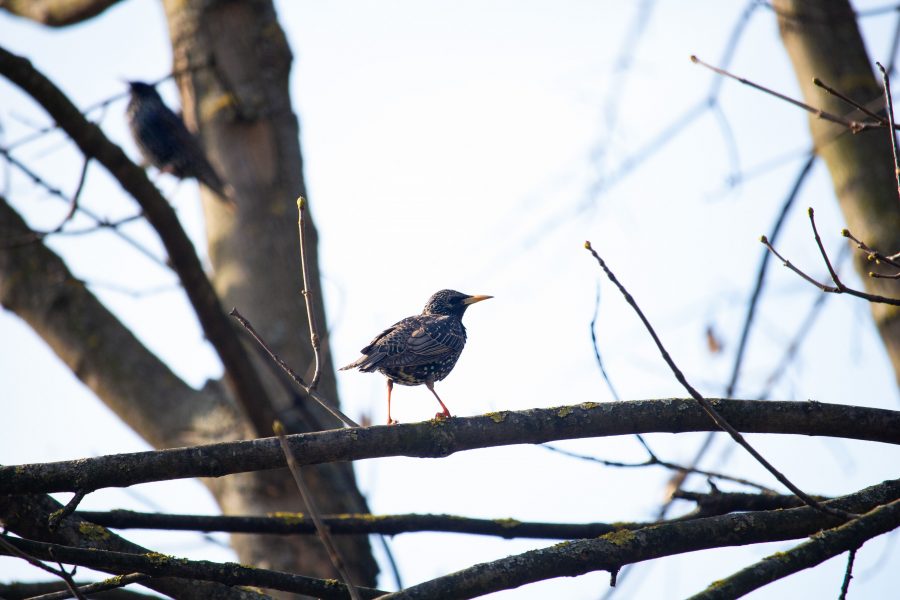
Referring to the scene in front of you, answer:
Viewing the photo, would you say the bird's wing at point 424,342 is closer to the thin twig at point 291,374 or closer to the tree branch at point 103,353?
the tree branch at point 103,353

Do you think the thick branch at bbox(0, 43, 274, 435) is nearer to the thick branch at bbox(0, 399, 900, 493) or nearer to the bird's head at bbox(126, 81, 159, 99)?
the thick branch at bbox(0, 399, 900, 493)

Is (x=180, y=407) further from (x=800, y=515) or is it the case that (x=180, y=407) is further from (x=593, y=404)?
(x=800, y=515)

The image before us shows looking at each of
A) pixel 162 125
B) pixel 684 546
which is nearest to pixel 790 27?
pixel 684 546

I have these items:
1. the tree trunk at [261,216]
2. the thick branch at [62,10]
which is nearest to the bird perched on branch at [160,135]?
the tree trunk at [261,216]

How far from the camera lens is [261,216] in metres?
6.55

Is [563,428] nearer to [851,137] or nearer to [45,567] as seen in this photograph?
[45,567]

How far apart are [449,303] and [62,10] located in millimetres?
3716

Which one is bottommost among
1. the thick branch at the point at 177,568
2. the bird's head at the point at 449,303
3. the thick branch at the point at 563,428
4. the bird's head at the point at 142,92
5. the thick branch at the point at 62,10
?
the thick branch at the point at 177,568

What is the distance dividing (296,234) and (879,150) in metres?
3.74

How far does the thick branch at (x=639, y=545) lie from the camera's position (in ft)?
9.55

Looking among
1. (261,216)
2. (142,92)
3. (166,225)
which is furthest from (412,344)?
(142,92)

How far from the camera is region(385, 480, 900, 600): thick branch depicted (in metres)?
2.91

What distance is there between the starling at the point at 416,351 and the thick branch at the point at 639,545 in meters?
2.01

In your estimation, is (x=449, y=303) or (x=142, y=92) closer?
(x=449, y=303)
